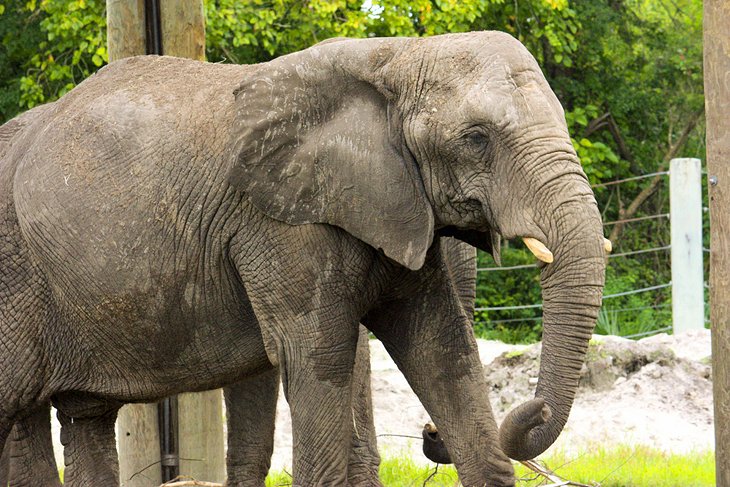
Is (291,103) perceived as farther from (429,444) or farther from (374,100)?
(429,444)

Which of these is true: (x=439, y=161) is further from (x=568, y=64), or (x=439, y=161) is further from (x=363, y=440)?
(x=568, y=64)

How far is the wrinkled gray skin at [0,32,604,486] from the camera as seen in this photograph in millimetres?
5363

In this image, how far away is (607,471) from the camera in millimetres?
7863

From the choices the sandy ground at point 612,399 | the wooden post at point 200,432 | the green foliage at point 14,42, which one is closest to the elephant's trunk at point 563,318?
the wooden post at point 200,432

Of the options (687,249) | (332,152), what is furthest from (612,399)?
(332,152)

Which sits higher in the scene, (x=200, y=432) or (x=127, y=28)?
(x=127, y=28)

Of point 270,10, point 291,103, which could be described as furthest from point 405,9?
point 291,103

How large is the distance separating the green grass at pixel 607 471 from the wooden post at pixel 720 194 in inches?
46.7

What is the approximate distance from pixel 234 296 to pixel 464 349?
100 centimetres

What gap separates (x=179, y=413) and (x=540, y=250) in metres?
3.46

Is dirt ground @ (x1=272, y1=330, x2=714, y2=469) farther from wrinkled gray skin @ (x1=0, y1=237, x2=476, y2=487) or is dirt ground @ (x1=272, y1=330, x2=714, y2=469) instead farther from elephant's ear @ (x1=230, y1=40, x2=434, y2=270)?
elephant's ear @ (x1=230, y1=40, x2=434, y2=270)

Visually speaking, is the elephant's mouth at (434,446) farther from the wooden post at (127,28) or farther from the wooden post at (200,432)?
the wooden post at (127,28)

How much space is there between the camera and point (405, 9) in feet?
52.3

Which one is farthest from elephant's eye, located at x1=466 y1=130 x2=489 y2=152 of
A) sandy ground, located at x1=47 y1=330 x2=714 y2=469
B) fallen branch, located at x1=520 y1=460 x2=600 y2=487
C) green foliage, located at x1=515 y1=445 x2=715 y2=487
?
sandy ground, located at x1=47 y1=330 x2=714 y2=469
